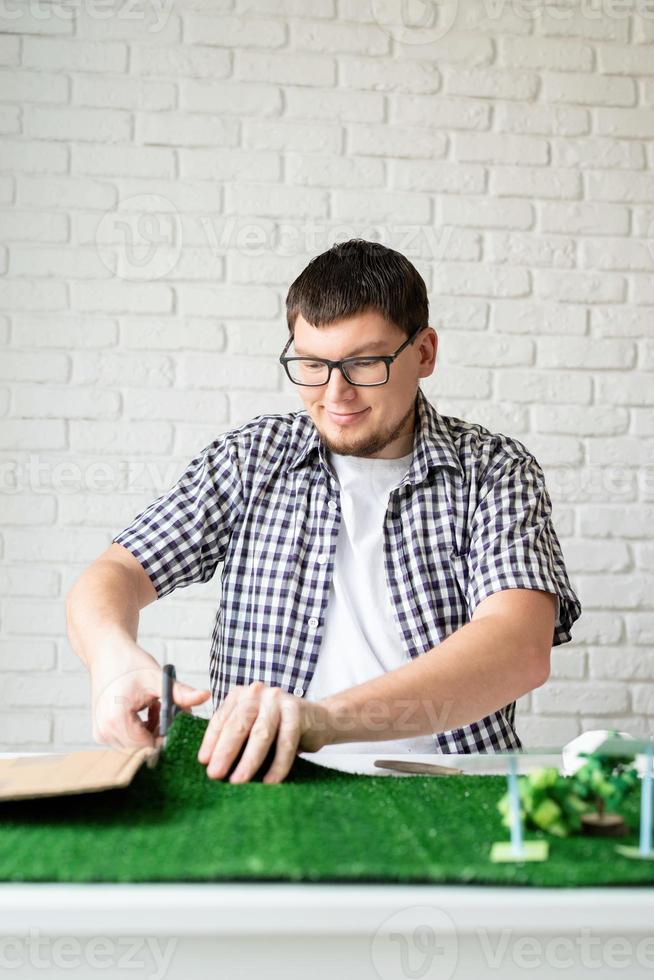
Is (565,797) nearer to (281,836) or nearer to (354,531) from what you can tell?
(281,836)

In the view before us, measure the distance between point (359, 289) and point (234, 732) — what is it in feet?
2.92

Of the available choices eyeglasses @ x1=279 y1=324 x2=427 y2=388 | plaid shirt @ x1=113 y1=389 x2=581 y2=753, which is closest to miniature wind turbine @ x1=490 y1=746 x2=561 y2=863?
plaid shirt @ x1=113 y1=389 x2=581 y2=753

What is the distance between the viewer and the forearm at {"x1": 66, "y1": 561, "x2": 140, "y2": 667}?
1.46 meters

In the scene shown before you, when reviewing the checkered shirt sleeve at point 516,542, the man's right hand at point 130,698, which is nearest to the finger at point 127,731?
the man's right hand at point 130,698

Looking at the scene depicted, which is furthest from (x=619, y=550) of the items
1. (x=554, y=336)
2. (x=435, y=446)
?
(x=435, y=446)

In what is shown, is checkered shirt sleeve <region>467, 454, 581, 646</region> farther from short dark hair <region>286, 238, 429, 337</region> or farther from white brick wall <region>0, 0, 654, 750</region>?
white brick wall <region>0, 0, 654, 750</region>

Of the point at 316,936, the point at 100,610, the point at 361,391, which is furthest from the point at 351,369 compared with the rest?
the point at 316,936

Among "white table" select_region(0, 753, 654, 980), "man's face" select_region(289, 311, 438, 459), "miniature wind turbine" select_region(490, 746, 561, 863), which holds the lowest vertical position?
"white table" select_region(0, 753, 654, 980)

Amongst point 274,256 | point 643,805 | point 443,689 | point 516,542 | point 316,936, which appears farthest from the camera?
point 274,256

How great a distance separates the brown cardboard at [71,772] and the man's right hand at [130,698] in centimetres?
15

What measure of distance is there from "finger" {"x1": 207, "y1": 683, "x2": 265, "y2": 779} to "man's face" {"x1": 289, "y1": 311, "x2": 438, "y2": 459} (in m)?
0.71

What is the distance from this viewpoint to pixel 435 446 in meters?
1.82

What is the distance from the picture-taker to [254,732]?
110 cm

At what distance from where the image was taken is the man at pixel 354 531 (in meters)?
1.66
